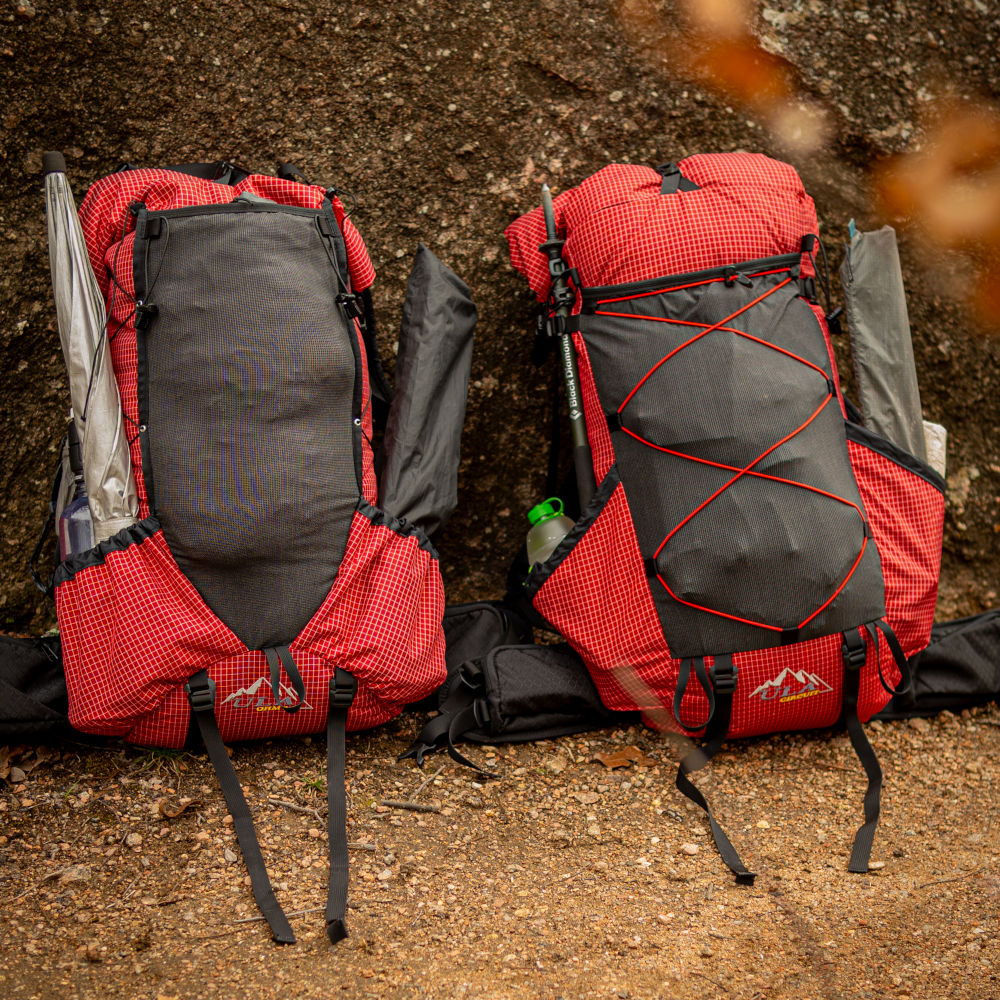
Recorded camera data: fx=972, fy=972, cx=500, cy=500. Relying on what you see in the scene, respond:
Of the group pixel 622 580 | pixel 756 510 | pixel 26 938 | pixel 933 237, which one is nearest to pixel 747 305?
pixel 756 510

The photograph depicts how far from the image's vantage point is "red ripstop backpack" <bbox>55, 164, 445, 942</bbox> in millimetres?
2379

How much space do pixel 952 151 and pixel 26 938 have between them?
358cm

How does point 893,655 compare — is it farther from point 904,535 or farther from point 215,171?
point 215,171

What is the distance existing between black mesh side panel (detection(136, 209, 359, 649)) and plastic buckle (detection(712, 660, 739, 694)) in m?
1.03

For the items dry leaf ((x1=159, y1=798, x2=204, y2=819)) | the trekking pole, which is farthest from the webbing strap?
dry leaf ((x1=159, y1=798, x2=204, y2=819))

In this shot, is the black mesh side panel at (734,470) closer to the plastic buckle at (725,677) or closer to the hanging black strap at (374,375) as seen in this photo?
the plastic buckle at (725,677)

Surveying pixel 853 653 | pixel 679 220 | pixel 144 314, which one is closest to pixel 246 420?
pixel 144 314

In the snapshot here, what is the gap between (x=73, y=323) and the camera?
2512 mm

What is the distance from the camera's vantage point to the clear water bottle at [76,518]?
252cm

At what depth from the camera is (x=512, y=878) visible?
7.20 feet

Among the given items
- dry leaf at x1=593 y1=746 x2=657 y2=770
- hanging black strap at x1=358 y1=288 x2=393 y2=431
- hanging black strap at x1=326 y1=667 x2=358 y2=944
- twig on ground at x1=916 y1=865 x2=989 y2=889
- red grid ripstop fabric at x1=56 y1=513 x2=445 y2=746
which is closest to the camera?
hanging black strap at x1=326 y1=667 x2=358 y2=944

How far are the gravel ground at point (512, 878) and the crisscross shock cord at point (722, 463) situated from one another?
0.48m

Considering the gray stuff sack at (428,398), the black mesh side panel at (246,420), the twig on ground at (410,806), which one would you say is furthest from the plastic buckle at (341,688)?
the gray stuff sack at (428,398)

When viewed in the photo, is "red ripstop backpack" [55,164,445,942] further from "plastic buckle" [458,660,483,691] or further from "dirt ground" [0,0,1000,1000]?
"dirt ground" [0,0,1000,1000]
